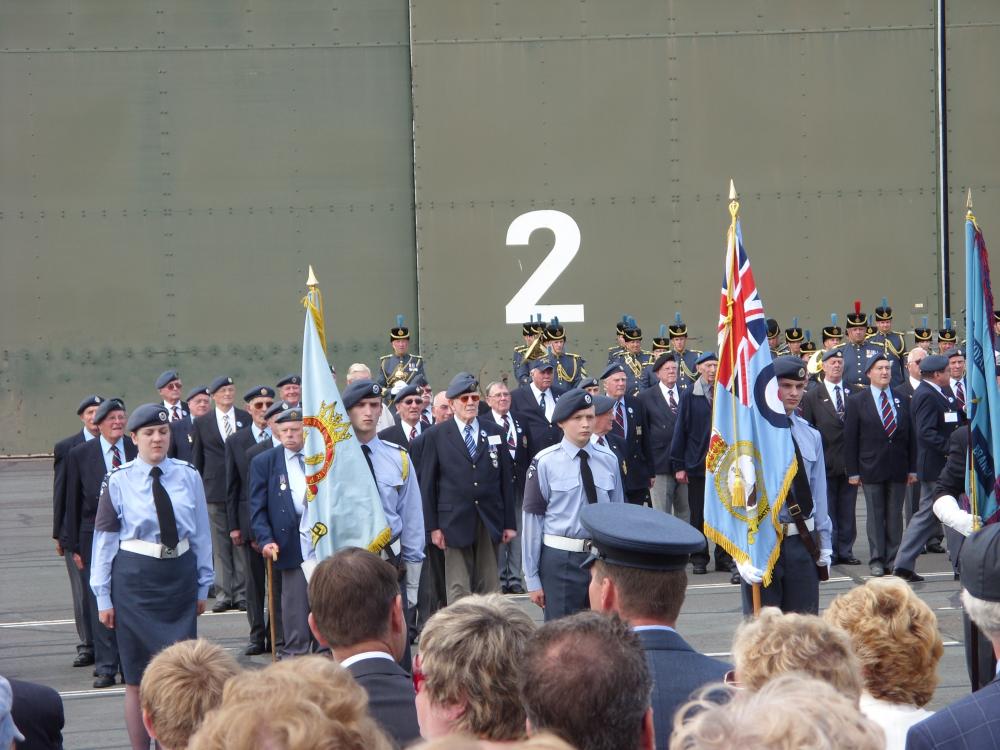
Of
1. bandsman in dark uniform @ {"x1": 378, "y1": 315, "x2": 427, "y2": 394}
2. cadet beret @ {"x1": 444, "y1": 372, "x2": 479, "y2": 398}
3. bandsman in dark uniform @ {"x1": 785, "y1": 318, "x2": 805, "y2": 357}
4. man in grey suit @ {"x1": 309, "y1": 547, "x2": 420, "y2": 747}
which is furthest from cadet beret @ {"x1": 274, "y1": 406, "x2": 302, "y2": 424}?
bandsman in dark uniform @ {"x1": 785, "y1": 318, "x2": 805, "y2": 357}

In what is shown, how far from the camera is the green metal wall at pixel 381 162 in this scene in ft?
57.2

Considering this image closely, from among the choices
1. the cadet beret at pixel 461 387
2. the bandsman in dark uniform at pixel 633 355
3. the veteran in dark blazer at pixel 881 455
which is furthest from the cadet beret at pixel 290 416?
the bandsman in dark uniform at pixel 633 355

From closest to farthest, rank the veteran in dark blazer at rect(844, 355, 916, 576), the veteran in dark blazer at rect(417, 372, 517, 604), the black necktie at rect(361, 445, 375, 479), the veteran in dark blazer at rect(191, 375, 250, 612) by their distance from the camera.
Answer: the black necktie at rect(361, 445, 375, 479), the veteran in dark blazer at rect(417, 372, 517, 604), the veteran in dark blazer at rect(191, 375, 250, 612), the veteran in dark blazer at rect(844, 355, 916, 576)

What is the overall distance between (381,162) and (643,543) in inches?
562

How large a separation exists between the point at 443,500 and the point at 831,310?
899 cm

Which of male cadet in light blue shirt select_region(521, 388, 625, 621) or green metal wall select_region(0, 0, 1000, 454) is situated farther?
green metal wall select_region(0, 0, 1000, 454)

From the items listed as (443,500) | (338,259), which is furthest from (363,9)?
(443,500)

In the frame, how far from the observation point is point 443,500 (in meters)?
10.8

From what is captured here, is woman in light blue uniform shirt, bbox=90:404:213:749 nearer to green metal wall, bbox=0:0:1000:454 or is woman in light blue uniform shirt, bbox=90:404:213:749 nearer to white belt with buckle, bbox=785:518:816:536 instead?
white belt with buckle, bbox=785:518:816:536

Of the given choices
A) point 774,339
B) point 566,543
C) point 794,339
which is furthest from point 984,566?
point 774,339

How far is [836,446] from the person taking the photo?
13477mm

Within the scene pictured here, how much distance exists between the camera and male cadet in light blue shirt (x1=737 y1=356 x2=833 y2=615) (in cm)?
759

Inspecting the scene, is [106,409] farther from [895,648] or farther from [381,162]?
[381,162]

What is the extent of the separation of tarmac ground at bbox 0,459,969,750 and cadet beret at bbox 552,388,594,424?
208 centimetres
